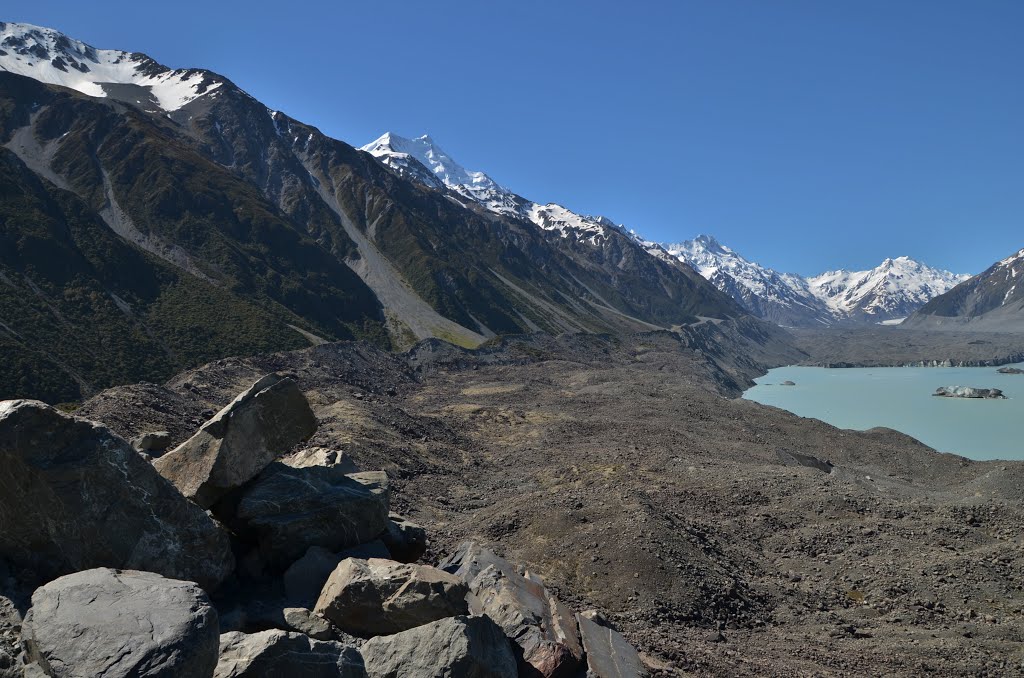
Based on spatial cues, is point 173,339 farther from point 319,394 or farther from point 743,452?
point 743,452

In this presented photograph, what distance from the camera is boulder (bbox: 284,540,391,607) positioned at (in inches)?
454

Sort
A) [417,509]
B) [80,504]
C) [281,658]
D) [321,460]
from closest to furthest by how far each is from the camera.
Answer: [281,658] < [80,504] < [321,460] < [417,509]

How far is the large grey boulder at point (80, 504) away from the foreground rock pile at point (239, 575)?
0.07 feet

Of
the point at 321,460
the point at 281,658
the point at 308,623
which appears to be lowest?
the point at 308,623

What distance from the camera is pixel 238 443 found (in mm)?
13289

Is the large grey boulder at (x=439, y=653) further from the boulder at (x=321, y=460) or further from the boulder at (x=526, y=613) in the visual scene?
the boulder at (x=321, y=460)

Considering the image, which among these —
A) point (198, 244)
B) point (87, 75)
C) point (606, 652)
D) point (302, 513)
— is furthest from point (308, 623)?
point (87, 75)

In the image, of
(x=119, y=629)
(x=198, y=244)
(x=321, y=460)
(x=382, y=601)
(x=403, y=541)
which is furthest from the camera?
(x=198, y=244)

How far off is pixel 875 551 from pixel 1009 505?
715cm

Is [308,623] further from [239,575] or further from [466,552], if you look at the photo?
[466,552]

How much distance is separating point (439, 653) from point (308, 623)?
8.50 ft

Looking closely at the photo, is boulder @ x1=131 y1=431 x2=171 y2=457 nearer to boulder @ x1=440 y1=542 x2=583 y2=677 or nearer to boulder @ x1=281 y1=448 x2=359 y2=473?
boulder @ x1=281 y1=448 x2=359 y2=473

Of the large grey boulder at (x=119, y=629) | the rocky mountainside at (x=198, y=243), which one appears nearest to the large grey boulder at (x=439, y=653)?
the large grey boulder at (x=119, y=629)

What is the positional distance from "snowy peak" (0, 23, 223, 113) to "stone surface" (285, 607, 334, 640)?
200 metres
